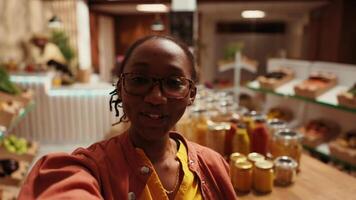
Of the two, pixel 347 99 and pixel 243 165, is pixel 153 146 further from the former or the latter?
pixel 347 99

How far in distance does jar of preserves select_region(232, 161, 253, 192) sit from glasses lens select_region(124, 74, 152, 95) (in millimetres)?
670

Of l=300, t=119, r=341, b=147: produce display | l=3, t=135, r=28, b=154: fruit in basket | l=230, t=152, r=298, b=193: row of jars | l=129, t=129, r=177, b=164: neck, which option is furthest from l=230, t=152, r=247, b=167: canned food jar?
l=3, t=135, r=28, b=154: fruit in basket

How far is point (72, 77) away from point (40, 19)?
1.11 m

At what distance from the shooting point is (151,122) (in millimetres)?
702

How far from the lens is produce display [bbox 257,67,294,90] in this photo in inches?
110

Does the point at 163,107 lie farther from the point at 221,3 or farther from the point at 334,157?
the point at 221,3

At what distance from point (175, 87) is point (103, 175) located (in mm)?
259

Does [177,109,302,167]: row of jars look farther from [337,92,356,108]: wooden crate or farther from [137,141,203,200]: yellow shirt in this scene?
[337,92,356,108]: wooden crate

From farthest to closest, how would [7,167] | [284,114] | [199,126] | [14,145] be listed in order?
[284,114] < [14,145] < [7,167] < [199,126]

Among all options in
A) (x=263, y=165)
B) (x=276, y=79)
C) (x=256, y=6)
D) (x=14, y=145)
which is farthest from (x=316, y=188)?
(x=256, y=6)

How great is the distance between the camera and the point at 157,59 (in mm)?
694

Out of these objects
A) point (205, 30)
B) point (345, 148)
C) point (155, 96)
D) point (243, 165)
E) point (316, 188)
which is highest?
point (205, 30)

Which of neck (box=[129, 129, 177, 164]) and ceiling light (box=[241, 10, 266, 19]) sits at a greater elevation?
ceiling light (box=[241, 10, 266, 19])

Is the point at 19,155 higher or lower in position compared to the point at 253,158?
lower
